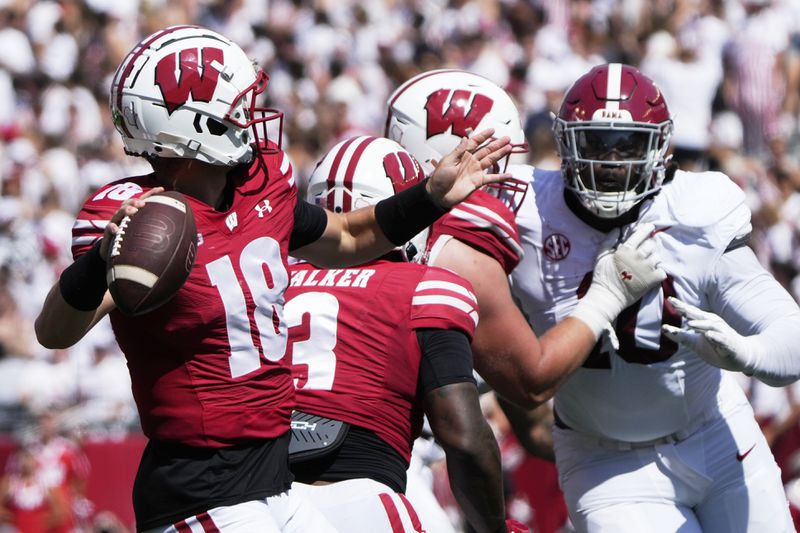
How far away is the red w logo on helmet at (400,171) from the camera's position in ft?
12.7

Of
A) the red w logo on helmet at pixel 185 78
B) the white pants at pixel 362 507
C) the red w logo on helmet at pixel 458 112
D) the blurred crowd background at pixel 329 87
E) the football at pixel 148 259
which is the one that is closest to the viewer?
the football at pixel 148 259

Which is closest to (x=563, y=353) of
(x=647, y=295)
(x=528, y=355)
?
(x=528, y=355)

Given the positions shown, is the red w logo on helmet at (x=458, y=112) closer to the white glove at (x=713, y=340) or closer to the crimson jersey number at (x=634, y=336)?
the crimson jersey number at (x=634, y=336)

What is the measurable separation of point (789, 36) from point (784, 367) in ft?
28.5

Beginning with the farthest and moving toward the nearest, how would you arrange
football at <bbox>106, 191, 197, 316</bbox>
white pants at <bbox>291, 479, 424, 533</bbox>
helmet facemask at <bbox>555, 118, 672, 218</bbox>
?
1. helmet facemask at <bbox>555, 118, 672, 218</bbox>
2. white pants at <bbox>291, 479, 424, 533</bbox>
3. football at <bbox>106, 191, 197, 316</bbox>

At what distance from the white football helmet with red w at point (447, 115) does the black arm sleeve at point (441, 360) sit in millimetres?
976

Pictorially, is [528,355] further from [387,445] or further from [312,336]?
[312,336]

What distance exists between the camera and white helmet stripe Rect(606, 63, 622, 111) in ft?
13.3

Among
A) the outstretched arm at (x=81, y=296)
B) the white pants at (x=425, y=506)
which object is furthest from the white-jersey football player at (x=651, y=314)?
the outstretched arm at (x=81, y=296)

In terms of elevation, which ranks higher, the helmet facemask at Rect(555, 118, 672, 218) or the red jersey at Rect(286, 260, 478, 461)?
the helmet facemask at Rect(555, 118, 672, 218)

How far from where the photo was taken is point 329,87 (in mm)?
13406

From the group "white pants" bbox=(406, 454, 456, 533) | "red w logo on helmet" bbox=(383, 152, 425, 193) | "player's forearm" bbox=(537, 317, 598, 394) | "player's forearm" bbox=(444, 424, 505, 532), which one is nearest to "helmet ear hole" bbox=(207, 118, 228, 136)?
"red w logo on helmet" bbox=(383, 152, 425, 193)

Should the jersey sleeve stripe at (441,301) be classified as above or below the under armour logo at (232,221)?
below

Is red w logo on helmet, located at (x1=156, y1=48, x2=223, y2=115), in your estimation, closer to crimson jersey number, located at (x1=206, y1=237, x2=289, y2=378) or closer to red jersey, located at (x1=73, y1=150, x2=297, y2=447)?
red jersey, located at (x1=73, y1=150, x2=297, y2=447)
